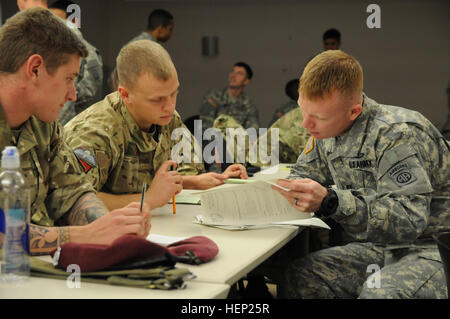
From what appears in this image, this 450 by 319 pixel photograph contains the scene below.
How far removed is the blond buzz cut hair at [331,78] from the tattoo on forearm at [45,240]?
3.29 ft

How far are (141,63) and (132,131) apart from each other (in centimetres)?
29

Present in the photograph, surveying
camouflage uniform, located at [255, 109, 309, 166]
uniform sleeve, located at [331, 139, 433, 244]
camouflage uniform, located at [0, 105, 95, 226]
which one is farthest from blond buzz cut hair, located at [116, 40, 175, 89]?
camouflage uniform, located at [255, 109, 309, 166]

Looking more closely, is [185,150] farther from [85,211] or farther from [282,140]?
[282,140]

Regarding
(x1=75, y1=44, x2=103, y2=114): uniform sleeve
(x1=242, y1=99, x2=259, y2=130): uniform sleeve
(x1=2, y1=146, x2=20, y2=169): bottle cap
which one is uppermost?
(x1=75, y1=44, x2=103, y2=114): uniform sleeve

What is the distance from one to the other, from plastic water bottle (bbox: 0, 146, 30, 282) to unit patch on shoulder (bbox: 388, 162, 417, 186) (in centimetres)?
119

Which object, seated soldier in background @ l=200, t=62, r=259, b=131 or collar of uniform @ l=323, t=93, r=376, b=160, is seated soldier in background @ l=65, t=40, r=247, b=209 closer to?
collar of uniform @ l=323, t=93, r=376, b=160

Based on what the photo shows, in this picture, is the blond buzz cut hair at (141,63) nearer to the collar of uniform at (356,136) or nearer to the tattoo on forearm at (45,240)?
the collar of uniform at (356,136)

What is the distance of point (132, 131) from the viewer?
236cm

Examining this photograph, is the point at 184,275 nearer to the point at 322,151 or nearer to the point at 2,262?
the point at 2,262

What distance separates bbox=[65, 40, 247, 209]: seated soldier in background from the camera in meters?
2.19

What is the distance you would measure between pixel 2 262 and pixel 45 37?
0.63 m

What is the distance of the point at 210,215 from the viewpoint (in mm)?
2035

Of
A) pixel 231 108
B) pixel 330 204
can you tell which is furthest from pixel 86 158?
pixel 231 108

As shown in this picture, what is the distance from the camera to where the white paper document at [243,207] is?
2.00 m
